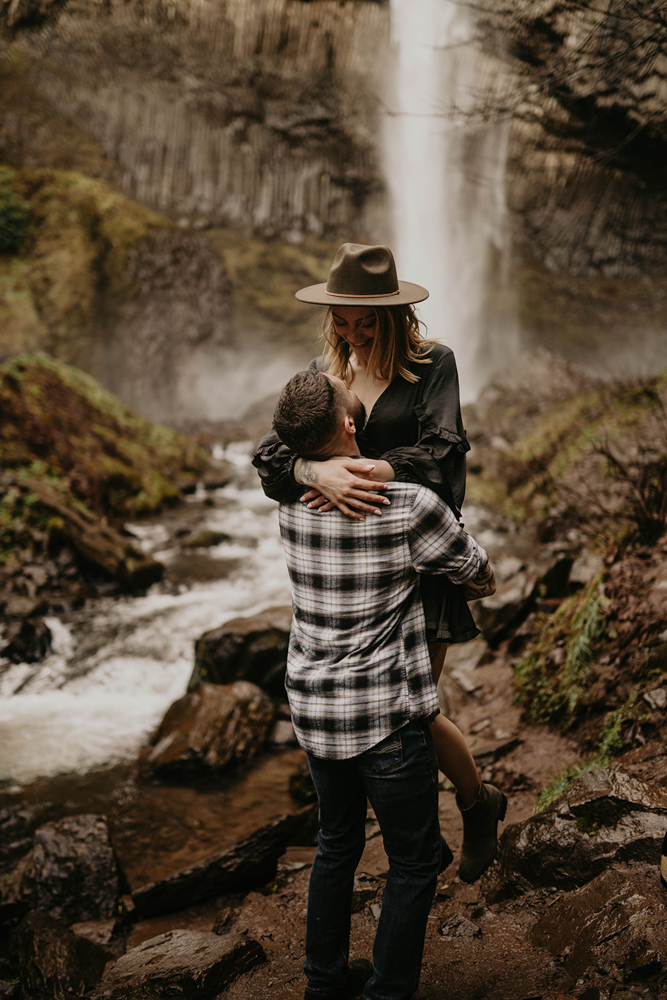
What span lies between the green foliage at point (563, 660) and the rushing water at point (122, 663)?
3.07m

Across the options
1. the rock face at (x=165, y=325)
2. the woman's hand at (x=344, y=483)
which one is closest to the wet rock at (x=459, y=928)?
the woman's hand at (x=344, y=483)

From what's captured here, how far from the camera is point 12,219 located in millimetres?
18125

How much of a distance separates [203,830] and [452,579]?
313cm

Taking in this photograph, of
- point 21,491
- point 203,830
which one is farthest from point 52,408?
point 203,830

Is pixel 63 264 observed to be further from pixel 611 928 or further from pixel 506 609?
pixel 611 928

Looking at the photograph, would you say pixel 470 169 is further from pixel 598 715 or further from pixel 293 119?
pixel 598 715

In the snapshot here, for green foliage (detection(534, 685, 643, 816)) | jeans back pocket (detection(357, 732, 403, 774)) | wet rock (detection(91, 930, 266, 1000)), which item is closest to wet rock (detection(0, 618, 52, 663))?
wet rock (detection(91, 930, 266, 1000))

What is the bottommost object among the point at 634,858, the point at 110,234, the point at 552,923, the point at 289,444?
the point at 552,923

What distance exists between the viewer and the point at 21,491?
28.4 feet

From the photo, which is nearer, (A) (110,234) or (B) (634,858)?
(B) (634,858)

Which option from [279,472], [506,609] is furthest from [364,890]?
[506,609]

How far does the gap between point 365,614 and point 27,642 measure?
5.79m

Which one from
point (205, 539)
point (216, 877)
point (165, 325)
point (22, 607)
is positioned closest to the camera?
point (216, 877)

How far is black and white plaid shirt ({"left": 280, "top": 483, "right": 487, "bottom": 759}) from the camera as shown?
185cm
